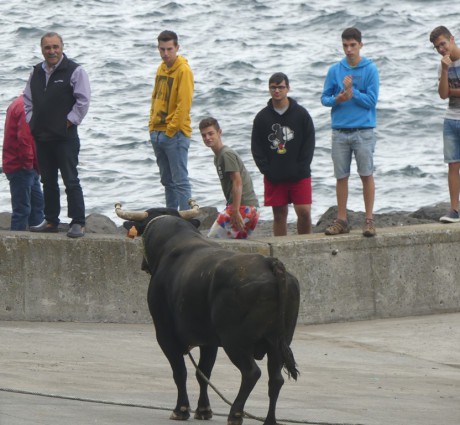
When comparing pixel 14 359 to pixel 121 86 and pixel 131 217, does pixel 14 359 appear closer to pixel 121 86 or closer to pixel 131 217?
pixel 131 217

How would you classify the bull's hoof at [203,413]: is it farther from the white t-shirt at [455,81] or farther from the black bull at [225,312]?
the white t-shirt at [455,81]

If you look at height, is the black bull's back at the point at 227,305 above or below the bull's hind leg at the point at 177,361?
above

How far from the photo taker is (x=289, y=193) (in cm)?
1368

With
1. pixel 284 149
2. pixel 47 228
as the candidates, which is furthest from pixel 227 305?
pixel 47 228

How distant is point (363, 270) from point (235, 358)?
5.32 meters

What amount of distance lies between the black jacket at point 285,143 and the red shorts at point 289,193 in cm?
6

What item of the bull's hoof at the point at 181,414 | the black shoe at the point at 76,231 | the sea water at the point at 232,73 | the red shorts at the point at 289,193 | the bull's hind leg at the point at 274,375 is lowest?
the sea water at the point at 232,73

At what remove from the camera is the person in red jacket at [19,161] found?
1452 cm

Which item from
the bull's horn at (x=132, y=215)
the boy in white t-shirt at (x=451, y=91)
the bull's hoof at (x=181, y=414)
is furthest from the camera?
the boy in white t-shirt at (x=451, y=91)

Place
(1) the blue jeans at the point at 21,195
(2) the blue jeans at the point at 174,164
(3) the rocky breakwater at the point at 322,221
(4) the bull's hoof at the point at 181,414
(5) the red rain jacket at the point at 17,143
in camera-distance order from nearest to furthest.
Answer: (4) the bull's hoof at the point at 181,414 → (2) the blue jeans at the point at 174,164 → (5) the red rain jacket at the point at 17,143 → (1) the blue jeans at the point at 21,195 → (3) the rocky breakwater at the point at 322,221

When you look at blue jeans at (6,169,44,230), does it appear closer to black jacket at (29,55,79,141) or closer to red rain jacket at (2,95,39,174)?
red rain jacket at (2,95,39,174)

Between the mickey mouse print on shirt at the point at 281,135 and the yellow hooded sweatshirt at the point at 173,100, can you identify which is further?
the yellow hooded sweatshirt at the point at 173,100

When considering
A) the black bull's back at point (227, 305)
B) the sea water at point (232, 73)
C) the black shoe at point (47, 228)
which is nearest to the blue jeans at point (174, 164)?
the black shoe at point (47, 228)

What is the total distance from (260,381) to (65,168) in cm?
358
